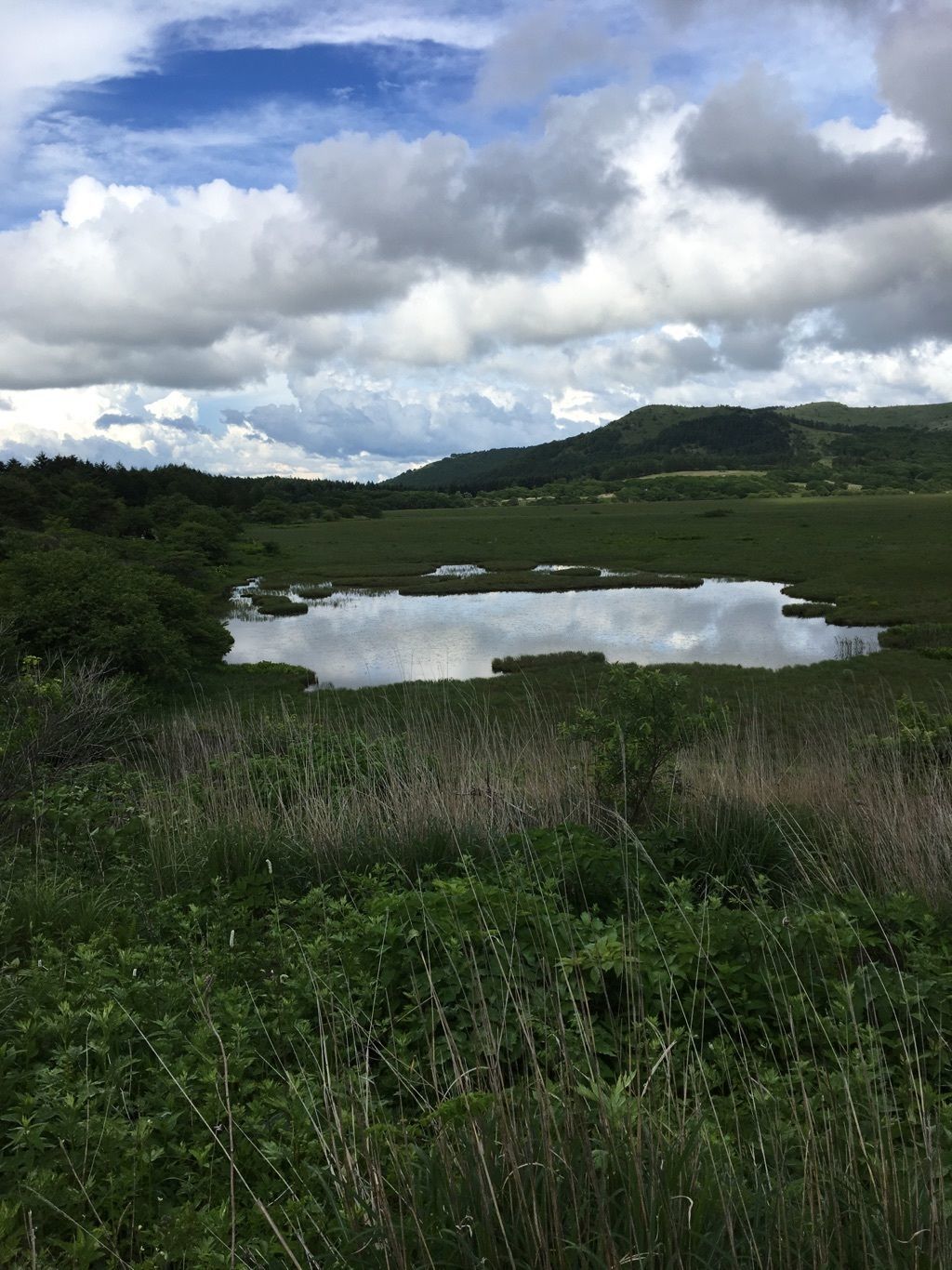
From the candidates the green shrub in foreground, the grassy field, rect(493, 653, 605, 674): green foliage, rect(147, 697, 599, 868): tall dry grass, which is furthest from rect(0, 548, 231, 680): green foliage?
the grassy field

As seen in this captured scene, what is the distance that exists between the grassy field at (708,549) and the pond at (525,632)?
3689 mm

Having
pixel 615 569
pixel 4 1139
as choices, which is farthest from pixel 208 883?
pixel 615 569

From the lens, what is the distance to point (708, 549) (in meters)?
64.0

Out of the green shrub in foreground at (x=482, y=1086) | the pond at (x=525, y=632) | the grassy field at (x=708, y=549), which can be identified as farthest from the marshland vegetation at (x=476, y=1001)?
the grassy field at (x=708, y=549)

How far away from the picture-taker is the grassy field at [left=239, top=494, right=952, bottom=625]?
42.0 meters

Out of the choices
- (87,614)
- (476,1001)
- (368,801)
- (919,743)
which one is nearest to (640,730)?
(368,801)

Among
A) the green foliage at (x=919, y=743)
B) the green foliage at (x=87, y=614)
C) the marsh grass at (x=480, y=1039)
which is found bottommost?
the green foliage at (x=919, y=743)

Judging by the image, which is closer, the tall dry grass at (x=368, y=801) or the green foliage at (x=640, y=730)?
the tall dry grass at (x=368, y=801)

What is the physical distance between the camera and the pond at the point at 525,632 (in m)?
28.8

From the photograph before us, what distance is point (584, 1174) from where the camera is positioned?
289cm

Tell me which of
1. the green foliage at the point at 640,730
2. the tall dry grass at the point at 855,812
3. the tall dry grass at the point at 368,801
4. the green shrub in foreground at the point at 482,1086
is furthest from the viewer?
the green foliage at the point at 640,730

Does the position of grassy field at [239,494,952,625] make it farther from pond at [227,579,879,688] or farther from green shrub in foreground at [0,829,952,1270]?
green shrub in foreground at [0,829,952,1270]

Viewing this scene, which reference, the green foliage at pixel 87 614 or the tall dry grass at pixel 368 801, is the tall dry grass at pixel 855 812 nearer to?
the tall dry grass at pixel 368 801

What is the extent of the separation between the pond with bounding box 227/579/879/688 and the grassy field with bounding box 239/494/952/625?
369 cm
